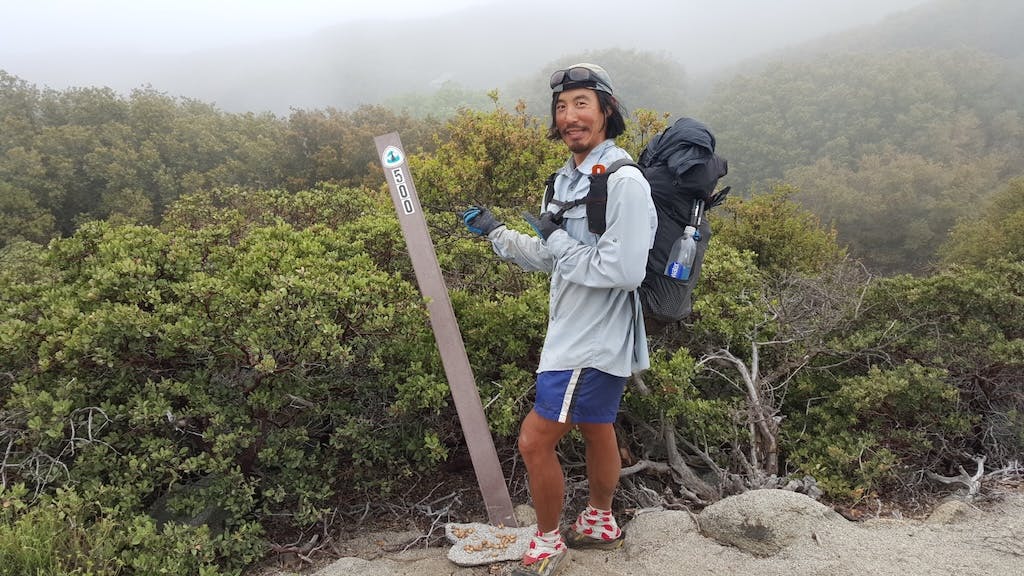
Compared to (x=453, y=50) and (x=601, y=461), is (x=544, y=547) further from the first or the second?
(x=453, y=50)

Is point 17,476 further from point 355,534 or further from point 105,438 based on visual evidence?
point 355,534

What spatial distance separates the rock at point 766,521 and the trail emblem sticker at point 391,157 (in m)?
2.20

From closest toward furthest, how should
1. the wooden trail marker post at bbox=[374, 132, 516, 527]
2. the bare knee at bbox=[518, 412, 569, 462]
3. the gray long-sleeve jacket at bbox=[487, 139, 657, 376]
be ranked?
Result: the gray long-sleeve jacket at bbox=[487, 139, 657, 376]
the bare knee at bbox=[518, 412, 569, 462]
the wooden trail marker post at bbox=[374, 132, 516, 527]

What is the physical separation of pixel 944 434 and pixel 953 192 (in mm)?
30885

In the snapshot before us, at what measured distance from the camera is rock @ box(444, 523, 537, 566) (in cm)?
241

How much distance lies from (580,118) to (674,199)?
1.47 ft

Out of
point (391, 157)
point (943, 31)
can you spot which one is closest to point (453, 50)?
point (943, 31)

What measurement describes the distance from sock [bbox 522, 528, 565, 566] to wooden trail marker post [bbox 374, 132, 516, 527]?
43cm

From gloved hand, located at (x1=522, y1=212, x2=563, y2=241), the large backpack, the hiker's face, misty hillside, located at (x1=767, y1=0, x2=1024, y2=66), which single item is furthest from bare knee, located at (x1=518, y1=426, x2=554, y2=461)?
misty hillside, located at (x1=767, y1=0, x2=1024, y2=66)

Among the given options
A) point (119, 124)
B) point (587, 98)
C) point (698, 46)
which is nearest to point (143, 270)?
point (587, 98)

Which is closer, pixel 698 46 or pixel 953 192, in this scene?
pixel 953 192

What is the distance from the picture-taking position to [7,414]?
2.54m

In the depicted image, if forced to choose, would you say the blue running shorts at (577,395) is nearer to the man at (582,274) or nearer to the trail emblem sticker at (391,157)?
the man at (582,274)

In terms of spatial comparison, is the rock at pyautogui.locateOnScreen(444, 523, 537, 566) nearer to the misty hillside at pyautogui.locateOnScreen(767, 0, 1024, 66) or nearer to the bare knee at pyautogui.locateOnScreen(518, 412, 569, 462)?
the bare knee at pyautogui.locateOnScreen(518, 412, 569, 462)
